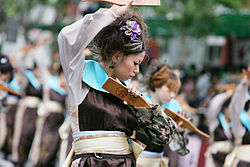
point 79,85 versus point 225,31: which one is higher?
point 79,85

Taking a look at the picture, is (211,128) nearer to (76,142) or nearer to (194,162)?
(194,162)

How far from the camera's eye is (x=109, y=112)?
3043 millimetres

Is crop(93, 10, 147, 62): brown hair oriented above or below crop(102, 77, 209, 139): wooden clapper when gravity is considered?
above

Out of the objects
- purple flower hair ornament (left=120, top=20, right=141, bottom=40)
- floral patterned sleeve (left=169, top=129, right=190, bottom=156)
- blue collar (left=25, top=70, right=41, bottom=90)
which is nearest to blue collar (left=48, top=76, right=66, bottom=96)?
blue collar (left=25, top=70, right=41, bottom=90)

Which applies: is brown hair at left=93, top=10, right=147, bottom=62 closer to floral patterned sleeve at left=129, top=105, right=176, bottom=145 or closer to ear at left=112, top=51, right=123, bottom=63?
ear at left=112, top=51, right=123, bottom=63

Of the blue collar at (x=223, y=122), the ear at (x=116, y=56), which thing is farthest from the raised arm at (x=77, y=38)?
the blue collar at (x=223, y=122)

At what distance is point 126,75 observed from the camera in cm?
319

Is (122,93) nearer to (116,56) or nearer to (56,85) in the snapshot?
(116,56)

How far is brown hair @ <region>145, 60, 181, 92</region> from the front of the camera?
505 centimetres

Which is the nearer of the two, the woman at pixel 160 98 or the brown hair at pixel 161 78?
the woman at pixel 160 98

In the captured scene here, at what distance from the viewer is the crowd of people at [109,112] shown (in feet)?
9.98

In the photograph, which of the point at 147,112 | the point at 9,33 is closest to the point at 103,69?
the point at 147,112

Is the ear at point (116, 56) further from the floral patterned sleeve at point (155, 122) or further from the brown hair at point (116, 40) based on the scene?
the floral patterned sleeve at point (155, 122)

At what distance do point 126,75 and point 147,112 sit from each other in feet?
0.88
